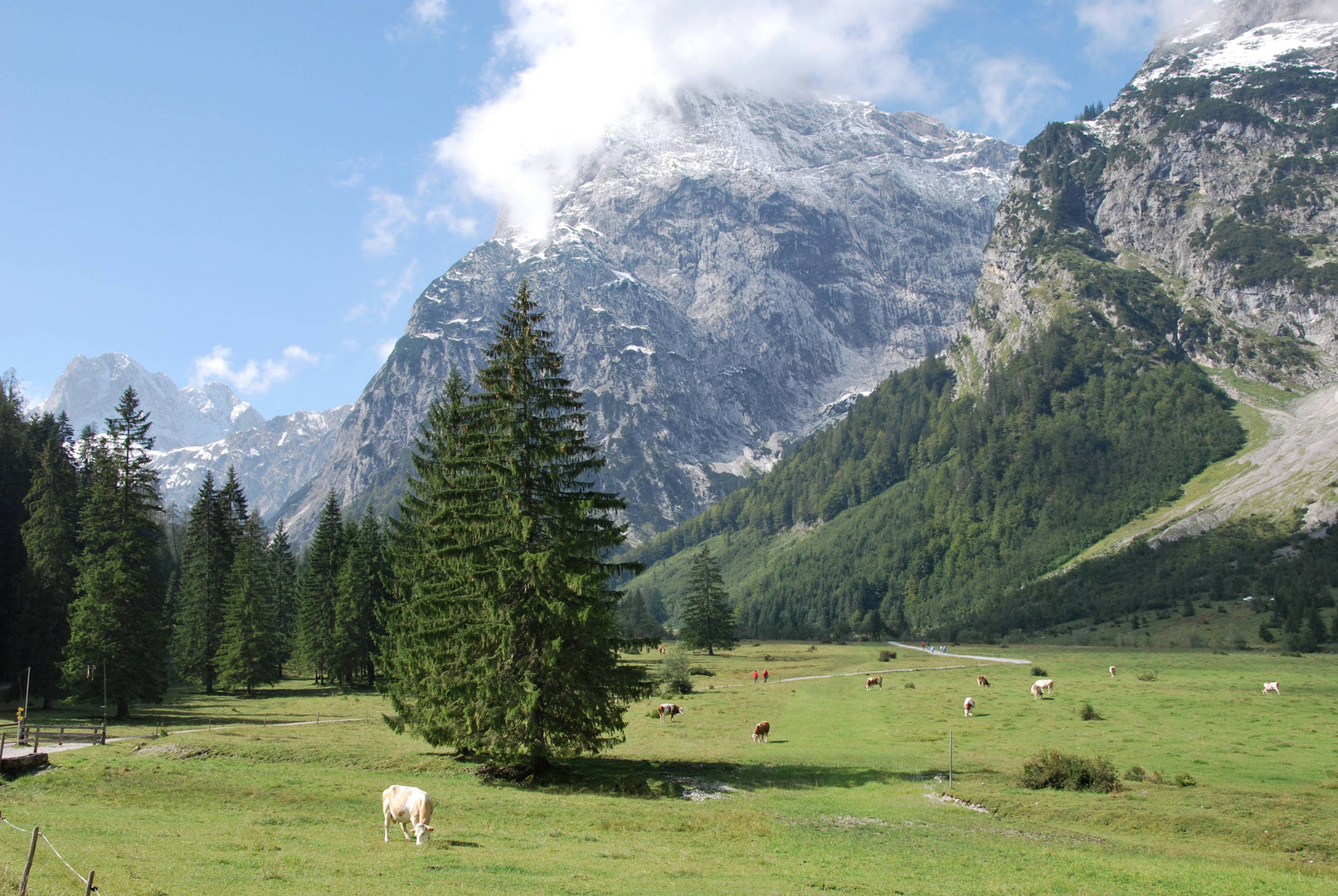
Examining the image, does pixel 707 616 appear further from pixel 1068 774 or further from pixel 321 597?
pixel 1068 774

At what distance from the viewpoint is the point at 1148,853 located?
891 inches

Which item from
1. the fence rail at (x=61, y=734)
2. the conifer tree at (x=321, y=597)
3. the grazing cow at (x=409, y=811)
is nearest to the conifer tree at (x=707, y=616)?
the conifer tree at (x=321, y=597)

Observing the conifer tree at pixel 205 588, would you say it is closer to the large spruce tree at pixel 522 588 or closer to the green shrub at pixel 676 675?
the green shrub at pixel 676 675

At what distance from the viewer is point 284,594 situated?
111500mm

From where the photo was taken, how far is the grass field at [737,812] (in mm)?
18000

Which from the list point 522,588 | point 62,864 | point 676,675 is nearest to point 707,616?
point 676,675

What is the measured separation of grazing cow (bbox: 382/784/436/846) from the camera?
2108 centimetres

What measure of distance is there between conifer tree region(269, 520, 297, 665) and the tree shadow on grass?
77977 mm

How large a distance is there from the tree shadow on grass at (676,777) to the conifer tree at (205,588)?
59916mm

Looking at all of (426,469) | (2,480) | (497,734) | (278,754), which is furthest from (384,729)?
(2,480)

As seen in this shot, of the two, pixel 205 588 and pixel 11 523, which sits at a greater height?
pixel 11 523

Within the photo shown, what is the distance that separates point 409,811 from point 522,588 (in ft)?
39.5

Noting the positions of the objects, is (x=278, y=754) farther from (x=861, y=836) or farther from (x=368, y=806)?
(x=861, y=836)

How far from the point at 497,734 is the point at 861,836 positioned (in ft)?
48.2
